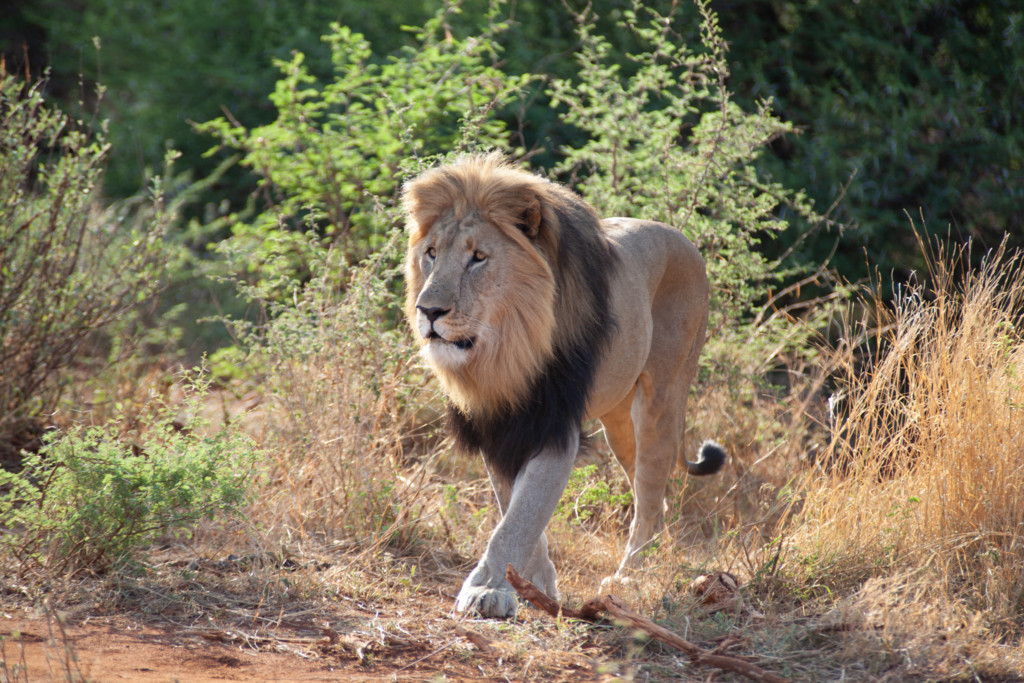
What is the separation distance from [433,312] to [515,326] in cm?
30

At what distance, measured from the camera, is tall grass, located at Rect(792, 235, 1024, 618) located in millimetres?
3658

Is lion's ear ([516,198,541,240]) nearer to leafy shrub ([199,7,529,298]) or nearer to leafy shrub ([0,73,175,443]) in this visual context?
leafy shrub ([199,7,529,298])

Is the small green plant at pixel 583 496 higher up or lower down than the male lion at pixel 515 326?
lower down

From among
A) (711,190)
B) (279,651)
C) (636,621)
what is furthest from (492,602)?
(711,190)

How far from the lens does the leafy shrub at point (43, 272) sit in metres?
4.68

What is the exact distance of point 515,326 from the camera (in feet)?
10.7

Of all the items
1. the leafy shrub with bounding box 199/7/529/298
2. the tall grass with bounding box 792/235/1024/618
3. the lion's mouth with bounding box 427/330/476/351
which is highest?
the leafy shrub with bounding box 199/7/529/298

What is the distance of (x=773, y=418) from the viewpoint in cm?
579

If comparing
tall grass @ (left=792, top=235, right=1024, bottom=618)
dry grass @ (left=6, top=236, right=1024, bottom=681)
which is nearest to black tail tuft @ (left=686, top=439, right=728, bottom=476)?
dry grass @ (left=6, top=236, right=1024, bottom=681)

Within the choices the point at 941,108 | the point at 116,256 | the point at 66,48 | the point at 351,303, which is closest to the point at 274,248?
the point at 351,303

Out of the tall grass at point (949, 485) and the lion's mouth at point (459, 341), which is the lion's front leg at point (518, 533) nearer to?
the lion's mouth at point (459, 341)

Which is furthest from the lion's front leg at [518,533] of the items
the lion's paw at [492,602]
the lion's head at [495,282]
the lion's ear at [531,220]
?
the lion's ear at [531,220]

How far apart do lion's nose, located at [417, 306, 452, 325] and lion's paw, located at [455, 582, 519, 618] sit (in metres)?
0.91

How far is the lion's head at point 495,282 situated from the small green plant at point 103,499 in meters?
1.00
